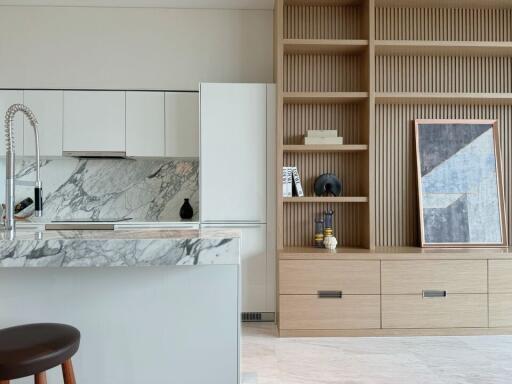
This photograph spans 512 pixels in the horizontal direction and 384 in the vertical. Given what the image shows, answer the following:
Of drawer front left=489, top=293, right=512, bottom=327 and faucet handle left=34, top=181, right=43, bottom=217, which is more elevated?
faucet handle left=34, top=181, right=43, bottom=217

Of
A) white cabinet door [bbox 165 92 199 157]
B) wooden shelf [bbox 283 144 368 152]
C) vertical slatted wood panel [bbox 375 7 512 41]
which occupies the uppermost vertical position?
vertical slatted wood panel [bbox 375 7 512 41]

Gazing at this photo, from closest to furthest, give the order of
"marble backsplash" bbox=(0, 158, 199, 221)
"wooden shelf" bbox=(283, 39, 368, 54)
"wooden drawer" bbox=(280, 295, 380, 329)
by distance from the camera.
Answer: "wooden drawer" bbox=(280, 295, 380, 329)
"wooden shelf" bbox=(283, 39, 368, 54)
"marble backsplash" bbox=(0, 158, 199, 221)

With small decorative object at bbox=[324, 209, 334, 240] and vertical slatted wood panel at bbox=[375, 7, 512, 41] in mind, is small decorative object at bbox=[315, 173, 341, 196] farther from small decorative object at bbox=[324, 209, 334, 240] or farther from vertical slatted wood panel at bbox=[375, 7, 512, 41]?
vertical slatted wood panel at bbox=[375, 7, 512, 41]

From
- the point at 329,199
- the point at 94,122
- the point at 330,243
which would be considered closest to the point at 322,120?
the point at 329,199

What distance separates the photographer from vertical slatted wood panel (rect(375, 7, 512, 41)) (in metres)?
3.67

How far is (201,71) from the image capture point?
12.8ft

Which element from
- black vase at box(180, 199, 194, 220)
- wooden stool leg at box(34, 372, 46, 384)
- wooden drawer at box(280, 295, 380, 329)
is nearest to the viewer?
wooden stool leg at box(34, 372, 46, 384)

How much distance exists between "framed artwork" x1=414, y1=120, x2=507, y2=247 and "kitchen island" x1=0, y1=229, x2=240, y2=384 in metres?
2.38

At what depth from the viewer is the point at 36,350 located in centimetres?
124

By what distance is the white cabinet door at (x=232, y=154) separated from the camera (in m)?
3.46

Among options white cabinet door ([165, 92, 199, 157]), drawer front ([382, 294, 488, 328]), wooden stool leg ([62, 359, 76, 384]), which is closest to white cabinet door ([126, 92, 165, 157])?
white cabinet door ([165, 92, 199, 157])

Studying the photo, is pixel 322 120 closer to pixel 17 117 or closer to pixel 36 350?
pixel 17 117

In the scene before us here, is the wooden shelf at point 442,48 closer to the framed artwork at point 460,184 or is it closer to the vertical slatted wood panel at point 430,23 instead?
the vertical slatted wood panel at point 430,23

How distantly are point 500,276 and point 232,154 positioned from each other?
7.29ft
